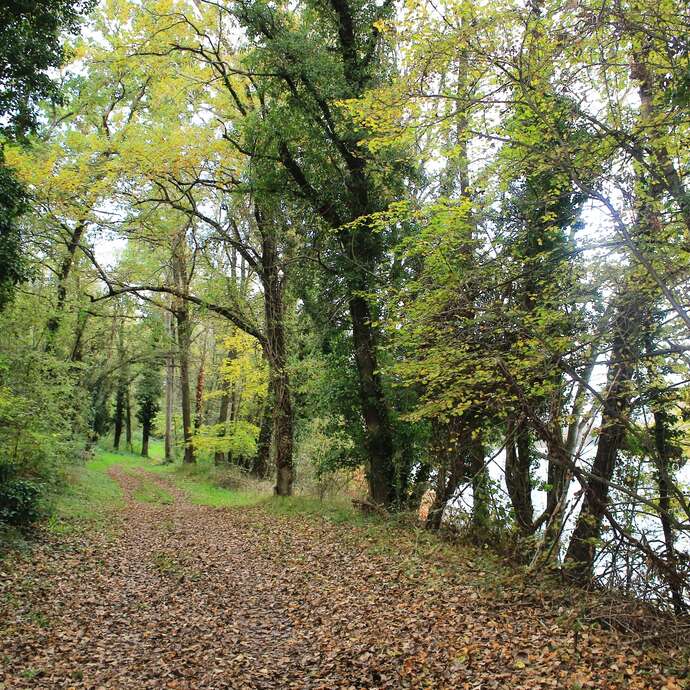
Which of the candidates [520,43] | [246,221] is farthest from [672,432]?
[246,221]

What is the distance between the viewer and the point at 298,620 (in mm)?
7129

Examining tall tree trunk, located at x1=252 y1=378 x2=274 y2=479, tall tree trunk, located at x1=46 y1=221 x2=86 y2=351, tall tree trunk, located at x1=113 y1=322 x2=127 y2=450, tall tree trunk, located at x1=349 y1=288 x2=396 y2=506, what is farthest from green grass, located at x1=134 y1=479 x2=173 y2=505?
tall tree trunk, located at x1=113 y1=322 x2=127 y2=450

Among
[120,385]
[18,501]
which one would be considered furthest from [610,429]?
[120,385]

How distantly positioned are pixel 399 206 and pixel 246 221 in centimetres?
929

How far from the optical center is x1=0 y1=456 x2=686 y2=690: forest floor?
535 cm

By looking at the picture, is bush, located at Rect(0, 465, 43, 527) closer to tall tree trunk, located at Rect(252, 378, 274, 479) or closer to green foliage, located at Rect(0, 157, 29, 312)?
green foliage, located at Rect(0, 157, 29, 312)

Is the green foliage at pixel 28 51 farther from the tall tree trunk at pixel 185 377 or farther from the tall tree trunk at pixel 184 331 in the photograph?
the tall tree trunk at pixel 185 377

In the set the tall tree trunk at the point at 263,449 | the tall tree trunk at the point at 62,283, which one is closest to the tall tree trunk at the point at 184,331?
the tall tree trunk at the point at 62,283

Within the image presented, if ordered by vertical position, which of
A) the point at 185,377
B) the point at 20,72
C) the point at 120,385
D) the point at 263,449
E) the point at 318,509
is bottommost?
the point at 318,509

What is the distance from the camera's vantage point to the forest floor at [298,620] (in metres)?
5.35

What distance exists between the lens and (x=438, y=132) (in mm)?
6469

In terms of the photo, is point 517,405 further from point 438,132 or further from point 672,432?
point 438,132

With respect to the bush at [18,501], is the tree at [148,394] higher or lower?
higher

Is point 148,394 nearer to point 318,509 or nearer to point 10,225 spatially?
point 318,509
